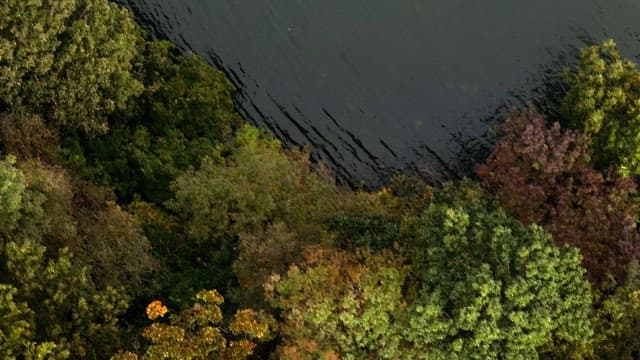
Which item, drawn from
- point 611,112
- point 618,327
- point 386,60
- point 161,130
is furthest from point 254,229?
point 611,112

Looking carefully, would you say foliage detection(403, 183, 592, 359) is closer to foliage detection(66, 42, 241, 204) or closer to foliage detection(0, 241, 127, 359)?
foliage detection(0, 241, 127, 359)

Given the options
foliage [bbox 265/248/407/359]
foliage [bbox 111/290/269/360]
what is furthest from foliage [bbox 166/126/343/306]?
foliage [bbox 111/290/269/360]

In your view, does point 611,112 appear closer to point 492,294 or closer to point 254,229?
point 492,294

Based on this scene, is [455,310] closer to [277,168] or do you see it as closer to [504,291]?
[504,291]

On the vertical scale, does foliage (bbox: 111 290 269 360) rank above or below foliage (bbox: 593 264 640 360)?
below

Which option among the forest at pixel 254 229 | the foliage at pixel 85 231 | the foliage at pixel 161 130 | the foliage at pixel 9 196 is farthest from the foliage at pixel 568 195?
the foliage at pixel 9 196

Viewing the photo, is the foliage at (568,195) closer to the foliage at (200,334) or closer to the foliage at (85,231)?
the foliage at (200,334)
